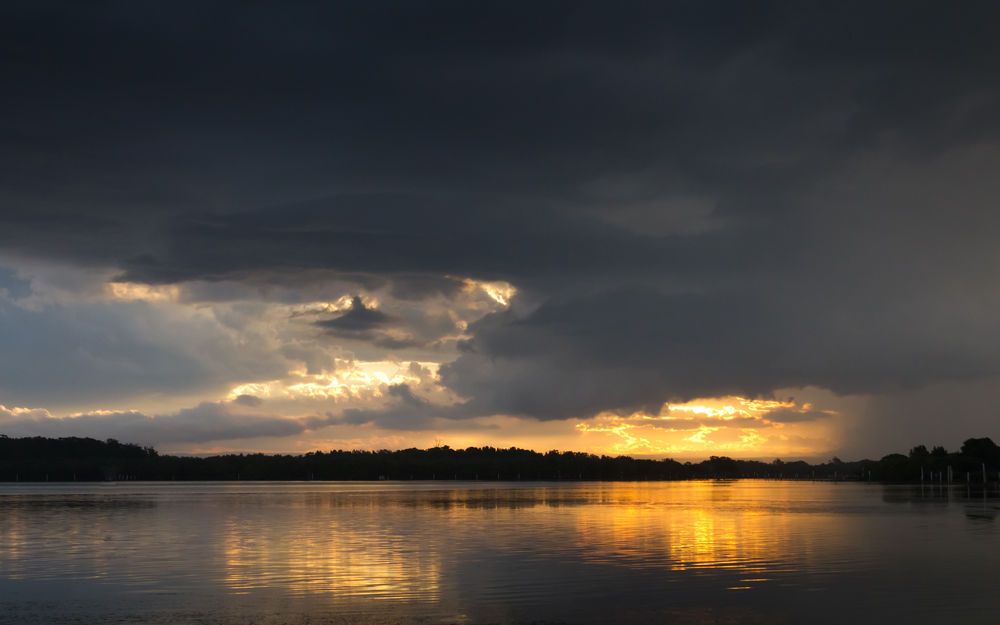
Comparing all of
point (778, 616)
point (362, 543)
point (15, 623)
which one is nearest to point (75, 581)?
point (15, 623)

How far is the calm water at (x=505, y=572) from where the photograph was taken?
29844 millimetres

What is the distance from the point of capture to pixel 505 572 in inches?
1576

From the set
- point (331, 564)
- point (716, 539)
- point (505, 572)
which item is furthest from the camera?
point (716, 539)

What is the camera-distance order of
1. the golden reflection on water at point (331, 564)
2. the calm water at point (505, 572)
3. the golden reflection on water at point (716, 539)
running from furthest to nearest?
the golden reflection on water at point (716, 539), the golden reflection on water at point (331, 564), the calm water at point (505, 572)

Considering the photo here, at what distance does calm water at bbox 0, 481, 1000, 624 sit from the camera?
1175 inches

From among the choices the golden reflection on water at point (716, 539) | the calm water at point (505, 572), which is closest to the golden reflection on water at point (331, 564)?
the calm water at point (505, 572)

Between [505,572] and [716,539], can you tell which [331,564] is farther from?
[716,539]

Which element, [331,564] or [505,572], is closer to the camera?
[505,572]

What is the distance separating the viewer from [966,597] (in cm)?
3200

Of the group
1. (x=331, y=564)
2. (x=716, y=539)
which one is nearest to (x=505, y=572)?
(x=331, y=564)

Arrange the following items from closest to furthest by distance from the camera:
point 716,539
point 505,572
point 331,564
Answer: point 505,572, point 331,564, point 716,539

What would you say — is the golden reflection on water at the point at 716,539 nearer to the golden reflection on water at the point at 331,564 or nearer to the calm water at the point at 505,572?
the calm water at the point at 505,572

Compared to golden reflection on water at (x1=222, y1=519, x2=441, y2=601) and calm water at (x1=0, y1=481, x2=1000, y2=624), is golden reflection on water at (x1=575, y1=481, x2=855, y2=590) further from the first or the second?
golden reflection on water at (x1=222, y1=519, x2=441, y2=601)

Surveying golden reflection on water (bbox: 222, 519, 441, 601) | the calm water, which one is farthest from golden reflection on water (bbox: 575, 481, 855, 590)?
golden reflection on water (bbox: 222, 519, 441, 601)
